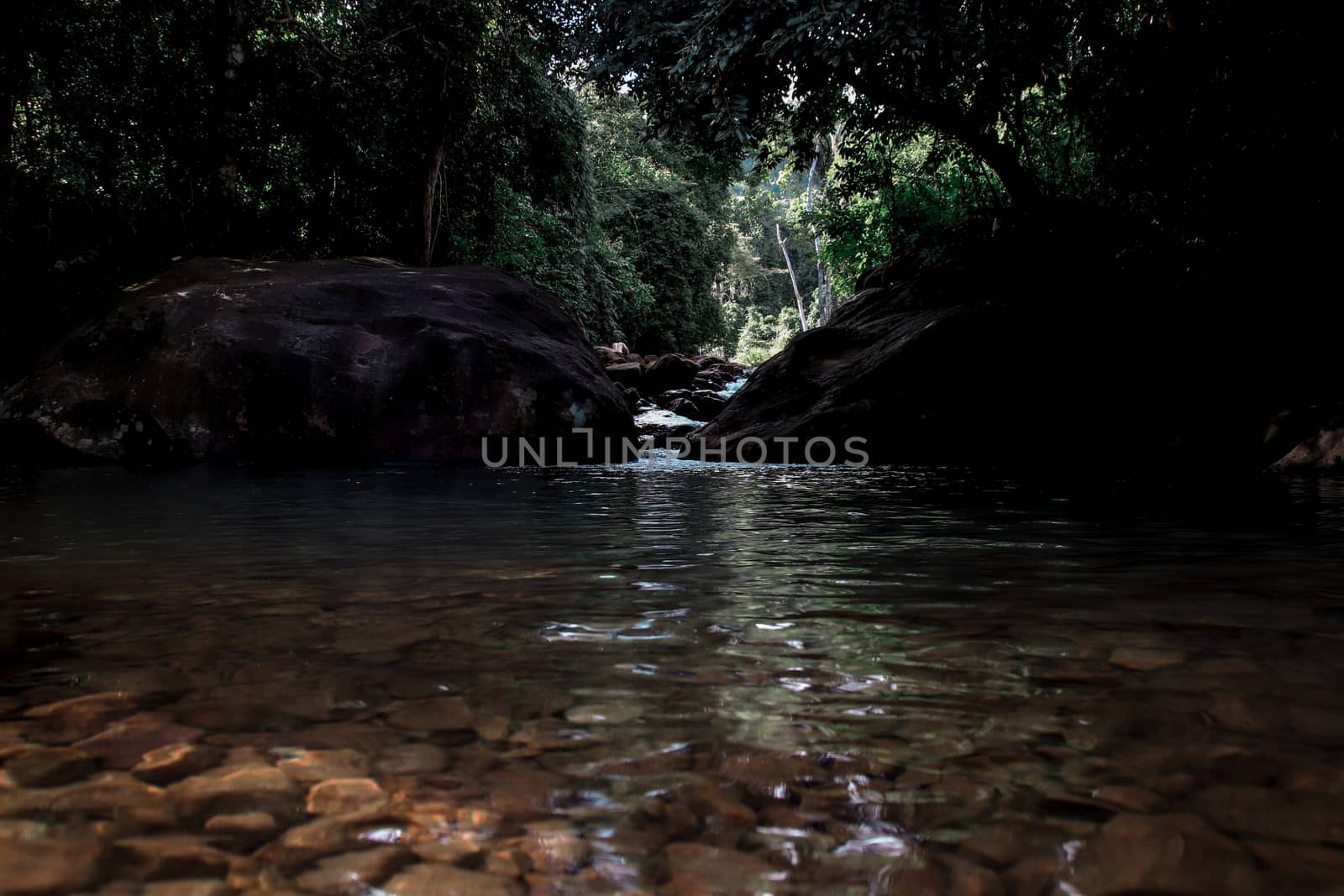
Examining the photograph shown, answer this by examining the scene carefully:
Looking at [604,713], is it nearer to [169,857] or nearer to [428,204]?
[169,857]

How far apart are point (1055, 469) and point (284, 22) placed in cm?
1102

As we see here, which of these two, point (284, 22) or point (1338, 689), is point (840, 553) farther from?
point (284, 22)

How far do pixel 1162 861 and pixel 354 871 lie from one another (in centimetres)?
84

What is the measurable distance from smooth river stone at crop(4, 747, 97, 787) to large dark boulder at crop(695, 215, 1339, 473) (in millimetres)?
7156

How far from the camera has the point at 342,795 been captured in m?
1.10

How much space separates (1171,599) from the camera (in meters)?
2.12

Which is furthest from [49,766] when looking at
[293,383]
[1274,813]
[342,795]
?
[293,383]

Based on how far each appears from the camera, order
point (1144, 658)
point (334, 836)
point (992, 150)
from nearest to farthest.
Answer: point (334, 836)
point (1144, 658)
point (992, 150)

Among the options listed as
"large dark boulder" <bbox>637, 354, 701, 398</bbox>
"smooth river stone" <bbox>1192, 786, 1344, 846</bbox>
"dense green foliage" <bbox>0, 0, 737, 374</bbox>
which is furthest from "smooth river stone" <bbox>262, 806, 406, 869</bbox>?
"large dark boulder" <bbox>637, 354, 701, 398</bbox>

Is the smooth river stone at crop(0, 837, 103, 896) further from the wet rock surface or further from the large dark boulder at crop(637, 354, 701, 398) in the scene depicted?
the large dark boulder at crop(637, 354, 701, 398)

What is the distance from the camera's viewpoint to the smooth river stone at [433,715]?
1317mm

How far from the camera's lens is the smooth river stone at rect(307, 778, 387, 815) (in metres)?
1.06

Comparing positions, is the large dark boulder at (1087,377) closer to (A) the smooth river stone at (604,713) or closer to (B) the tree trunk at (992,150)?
(B) the tree trunk at (992,150)

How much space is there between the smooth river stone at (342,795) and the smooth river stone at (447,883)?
174 mm
